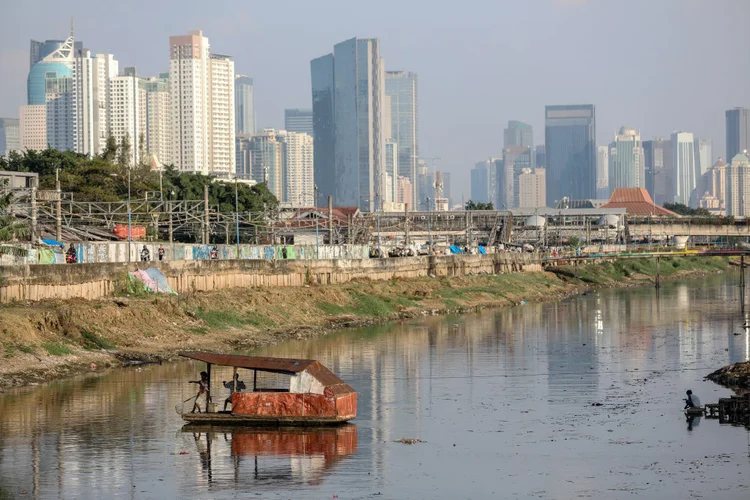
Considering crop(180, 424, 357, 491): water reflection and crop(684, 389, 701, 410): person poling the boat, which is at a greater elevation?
crop(684, 389, 701, 410): person poling the boat

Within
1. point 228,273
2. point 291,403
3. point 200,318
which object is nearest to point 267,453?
point 291,403

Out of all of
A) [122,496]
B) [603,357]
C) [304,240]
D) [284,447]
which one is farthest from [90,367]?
[304,240]

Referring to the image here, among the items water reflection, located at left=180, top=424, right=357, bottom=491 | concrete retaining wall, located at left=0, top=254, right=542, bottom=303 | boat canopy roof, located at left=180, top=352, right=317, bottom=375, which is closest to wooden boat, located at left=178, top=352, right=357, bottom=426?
boat canopy roof, located at left=180, top=352, right=317, bottom=375

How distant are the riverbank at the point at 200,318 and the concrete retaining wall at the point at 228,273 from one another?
3.64ft

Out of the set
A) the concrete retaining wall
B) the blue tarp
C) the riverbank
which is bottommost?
the riverbank

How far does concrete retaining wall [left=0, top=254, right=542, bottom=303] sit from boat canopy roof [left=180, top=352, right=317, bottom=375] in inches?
771

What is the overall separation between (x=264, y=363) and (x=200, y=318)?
2432 cm

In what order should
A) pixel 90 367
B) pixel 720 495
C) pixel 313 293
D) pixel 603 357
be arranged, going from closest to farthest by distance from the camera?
pixel 720 495 < pixel 90 367 < pixel 603 357 < pixel 313 293

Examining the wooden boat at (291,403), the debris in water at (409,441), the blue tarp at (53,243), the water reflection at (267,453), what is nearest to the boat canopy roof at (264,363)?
the wooden boat at (291,403)

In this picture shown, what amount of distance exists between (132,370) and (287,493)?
71.5 feet

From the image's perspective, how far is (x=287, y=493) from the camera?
94.9ft

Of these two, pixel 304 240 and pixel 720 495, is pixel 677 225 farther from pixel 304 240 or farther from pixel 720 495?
pixel 720 495

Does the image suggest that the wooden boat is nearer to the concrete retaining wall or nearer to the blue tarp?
the concrete retaining wall

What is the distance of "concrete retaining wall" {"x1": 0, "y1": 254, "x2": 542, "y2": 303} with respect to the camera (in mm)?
54844
